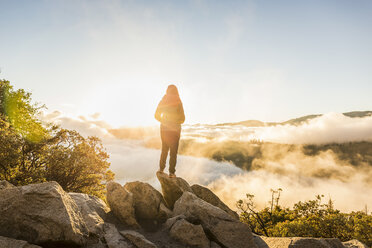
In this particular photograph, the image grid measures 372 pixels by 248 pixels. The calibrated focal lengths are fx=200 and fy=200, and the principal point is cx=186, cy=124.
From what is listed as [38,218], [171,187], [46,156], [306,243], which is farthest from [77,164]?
[306,243]

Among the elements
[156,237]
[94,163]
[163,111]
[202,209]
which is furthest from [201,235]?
[94,163]

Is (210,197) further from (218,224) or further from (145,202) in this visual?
(145,202)

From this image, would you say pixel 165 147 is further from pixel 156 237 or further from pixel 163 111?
pixel 156 237

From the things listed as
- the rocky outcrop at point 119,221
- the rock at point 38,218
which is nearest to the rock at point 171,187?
the rocky outcrop at point 119,221

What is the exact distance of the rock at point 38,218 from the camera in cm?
578

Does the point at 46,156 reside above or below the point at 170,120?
below

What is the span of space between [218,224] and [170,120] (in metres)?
6.08

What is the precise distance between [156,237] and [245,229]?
415cm

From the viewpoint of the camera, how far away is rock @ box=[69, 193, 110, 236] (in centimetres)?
760

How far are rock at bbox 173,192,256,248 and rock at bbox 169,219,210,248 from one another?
61cm

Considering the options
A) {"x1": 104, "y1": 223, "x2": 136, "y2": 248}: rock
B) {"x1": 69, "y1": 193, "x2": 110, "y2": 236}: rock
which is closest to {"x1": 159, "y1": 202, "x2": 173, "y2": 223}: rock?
{"x1": 69, "y1": 193, "x2": 110, "y2": 236}: rock

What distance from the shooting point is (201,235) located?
8.52m

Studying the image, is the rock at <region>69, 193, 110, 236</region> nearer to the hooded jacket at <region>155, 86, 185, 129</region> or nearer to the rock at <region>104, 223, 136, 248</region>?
the rock at <region>104, 223, 136, 248</region>

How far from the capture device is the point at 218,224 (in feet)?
30.5
